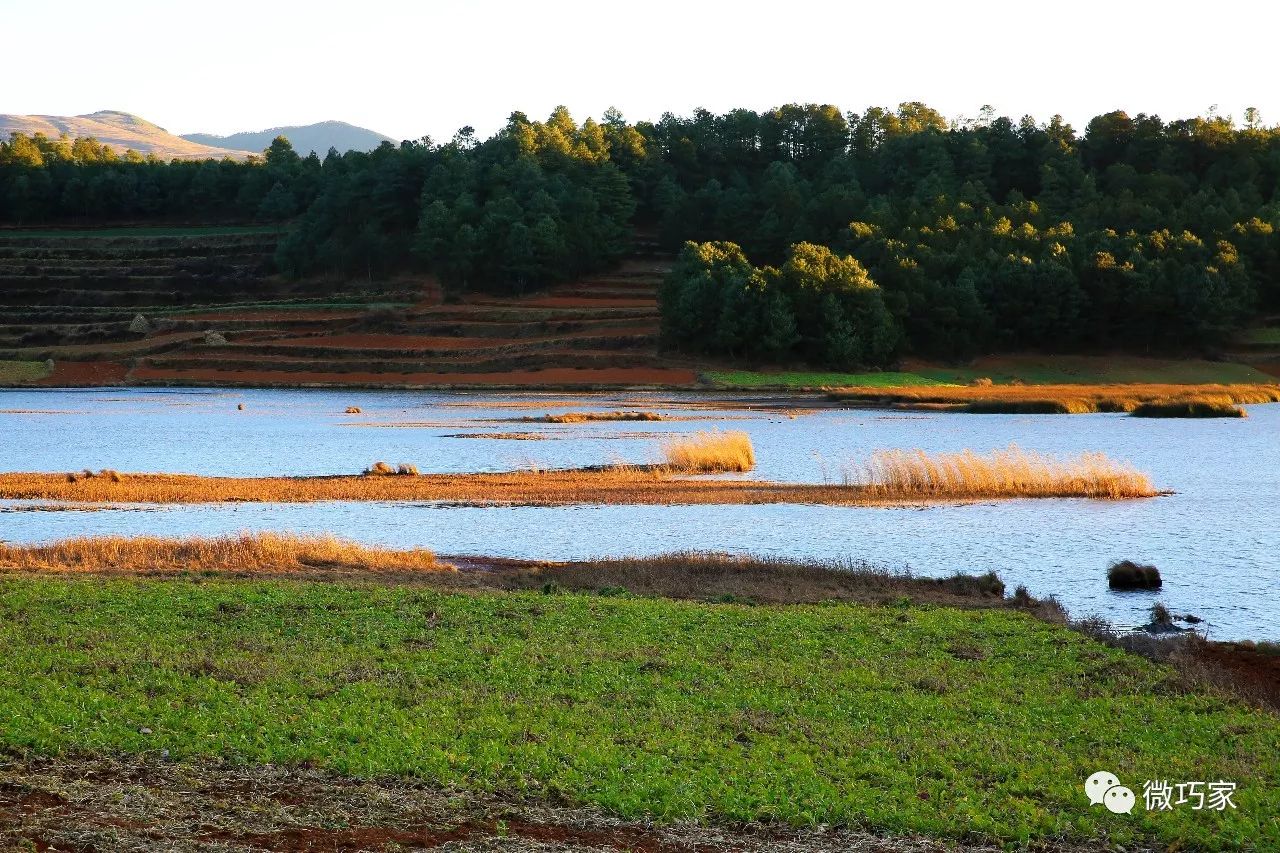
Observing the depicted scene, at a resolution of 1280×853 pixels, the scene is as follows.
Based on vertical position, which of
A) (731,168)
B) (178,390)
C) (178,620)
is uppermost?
(731,168)

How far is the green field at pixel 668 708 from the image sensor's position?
1238 centimetres

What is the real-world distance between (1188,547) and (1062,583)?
23.7ft

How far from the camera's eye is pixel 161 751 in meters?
13.6

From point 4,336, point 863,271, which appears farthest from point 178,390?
point 863,271

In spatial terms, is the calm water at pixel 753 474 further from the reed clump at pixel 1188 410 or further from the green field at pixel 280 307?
the green field at pixel 280 307

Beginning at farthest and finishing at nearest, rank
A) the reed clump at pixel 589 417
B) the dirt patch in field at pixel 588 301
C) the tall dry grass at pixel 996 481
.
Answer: the dirt patch in field at pixel 588 301, the reed clump at pixel 589 417, the tall dry grass at pixel 996 481

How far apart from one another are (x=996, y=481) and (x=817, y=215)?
108 meters

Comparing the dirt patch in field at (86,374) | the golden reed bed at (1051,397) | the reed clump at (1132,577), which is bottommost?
the dirt patch in field at (86,374)

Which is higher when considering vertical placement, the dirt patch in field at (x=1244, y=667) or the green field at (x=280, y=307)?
the dirt patch in field at (x=1244, y=667)

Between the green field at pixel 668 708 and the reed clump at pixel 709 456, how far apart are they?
29.7 m

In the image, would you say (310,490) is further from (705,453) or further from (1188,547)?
(1188,547)

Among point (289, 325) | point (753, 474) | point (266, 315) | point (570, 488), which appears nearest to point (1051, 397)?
point (753, 474)

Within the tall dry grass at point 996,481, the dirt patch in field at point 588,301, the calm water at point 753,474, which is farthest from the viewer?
the dirt patch in field at point 588,301

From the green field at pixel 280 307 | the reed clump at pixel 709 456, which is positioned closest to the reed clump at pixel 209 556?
the reed clump at pixel 709 456
